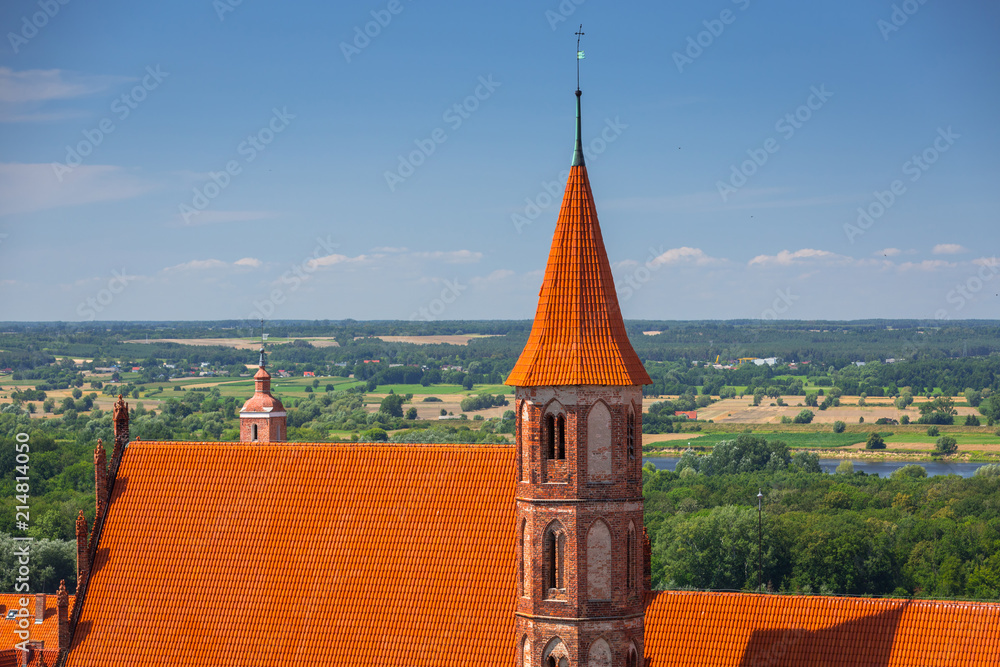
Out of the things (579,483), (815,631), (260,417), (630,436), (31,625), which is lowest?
(31,625)

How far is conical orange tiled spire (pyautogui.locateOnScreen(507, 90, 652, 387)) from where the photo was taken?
31.9 m

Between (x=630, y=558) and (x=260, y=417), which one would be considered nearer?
(x=630, y=558)

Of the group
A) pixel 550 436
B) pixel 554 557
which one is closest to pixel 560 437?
pixel 550 436

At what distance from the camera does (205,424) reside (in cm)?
19300

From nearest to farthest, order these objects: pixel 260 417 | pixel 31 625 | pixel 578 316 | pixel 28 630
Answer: pixel 578 316, pixel 28 630, pixel 31 625, pixel 260 417

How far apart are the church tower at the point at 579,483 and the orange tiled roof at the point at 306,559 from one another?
3195 mm

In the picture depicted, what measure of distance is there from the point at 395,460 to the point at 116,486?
9281mm

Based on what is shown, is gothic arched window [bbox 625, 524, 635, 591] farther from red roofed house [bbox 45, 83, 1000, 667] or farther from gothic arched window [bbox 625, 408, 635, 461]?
gothic arched window [bbox 625, 408, 635, 461]

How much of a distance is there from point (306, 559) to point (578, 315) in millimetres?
11592

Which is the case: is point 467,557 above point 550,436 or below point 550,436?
below

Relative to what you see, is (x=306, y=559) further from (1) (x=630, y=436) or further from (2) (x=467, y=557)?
(1) (x=630, y=436)

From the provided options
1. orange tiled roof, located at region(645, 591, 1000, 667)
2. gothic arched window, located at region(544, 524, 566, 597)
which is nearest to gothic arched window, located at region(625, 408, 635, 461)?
gothic arched window, located at region(544, 524, 566, 597)

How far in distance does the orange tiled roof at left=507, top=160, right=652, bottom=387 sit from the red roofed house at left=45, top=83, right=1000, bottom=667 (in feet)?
0.17

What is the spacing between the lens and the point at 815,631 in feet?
112
